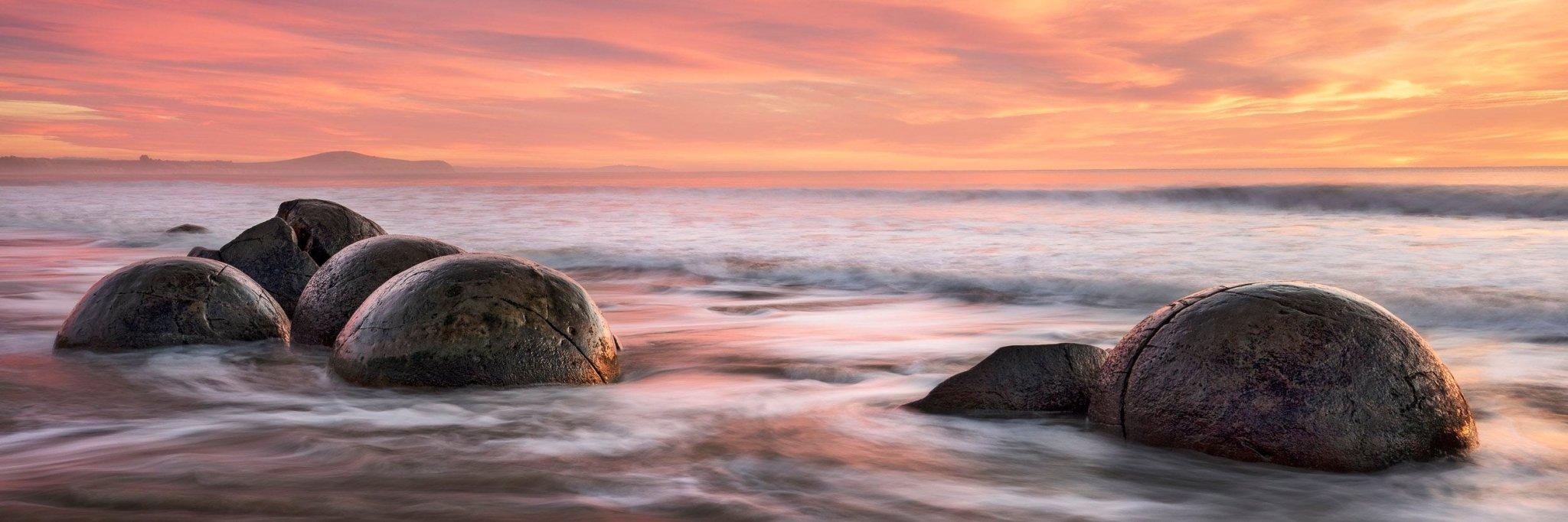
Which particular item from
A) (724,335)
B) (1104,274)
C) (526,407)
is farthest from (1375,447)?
(1104,274)

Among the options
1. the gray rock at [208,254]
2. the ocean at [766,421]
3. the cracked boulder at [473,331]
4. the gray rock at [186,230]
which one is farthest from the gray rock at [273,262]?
the gray rock at [186,230]

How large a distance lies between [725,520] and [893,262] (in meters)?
10.6

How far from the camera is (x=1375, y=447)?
390cm

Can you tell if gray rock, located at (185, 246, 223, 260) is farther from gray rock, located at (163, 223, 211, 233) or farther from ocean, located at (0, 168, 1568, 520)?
gray rock, located at (163, 223, 211, 233)

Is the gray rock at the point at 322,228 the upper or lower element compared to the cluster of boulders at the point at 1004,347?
upper

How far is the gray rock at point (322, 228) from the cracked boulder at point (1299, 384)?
684 cm

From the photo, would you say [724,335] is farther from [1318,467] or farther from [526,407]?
[1318,467]

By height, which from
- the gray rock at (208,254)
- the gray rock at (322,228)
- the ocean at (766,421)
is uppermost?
the gray rock at (322,228)

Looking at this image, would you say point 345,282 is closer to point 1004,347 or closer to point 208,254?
point 208,254

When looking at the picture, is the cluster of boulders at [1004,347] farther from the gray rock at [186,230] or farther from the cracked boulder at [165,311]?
→ the gray rock at [186,230]

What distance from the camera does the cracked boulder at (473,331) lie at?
521 cm

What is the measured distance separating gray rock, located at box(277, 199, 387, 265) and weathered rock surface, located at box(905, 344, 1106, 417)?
5729 millimetres

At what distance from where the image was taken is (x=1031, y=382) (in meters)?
5.09

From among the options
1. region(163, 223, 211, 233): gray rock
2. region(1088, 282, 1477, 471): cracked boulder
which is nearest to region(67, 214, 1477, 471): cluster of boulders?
region(1088, 282, 1477, 471): cracked boulder
